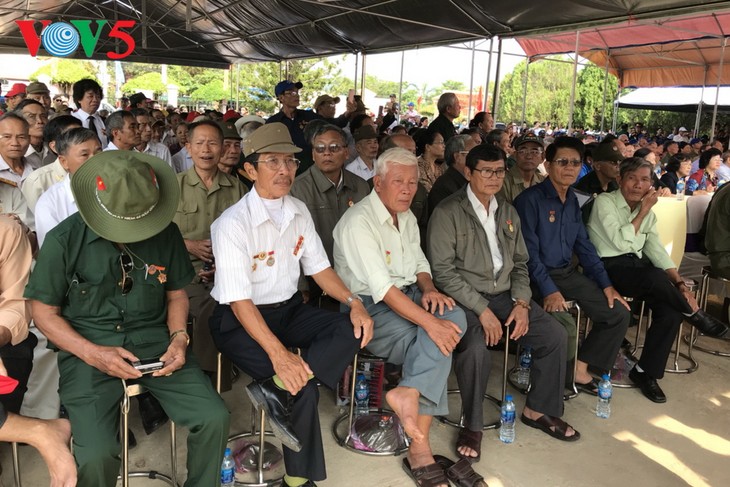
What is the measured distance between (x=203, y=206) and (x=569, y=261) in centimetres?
231

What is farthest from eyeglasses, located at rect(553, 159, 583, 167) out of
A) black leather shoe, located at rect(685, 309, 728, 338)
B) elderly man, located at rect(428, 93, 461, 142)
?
elderly man, located at rect(428, 93, 461, 142)

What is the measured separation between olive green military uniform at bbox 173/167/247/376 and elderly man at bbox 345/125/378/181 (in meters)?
1.50

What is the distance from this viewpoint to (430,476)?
2.48 meters

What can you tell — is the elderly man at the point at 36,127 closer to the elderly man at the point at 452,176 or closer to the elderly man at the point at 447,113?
the elderly man at the point at 452,176

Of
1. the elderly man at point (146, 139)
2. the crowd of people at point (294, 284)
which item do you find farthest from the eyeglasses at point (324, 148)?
the elderly man at point (146, 139)

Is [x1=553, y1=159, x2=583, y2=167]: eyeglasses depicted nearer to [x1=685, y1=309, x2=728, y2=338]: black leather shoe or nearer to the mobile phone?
[x1=685, y1=309, x2=728, y2=338]: black leather shoe

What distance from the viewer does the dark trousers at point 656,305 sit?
356 cm

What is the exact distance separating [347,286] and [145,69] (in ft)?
201

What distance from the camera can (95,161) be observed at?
2092 mm

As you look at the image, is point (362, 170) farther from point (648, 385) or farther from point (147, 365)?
point (147, 365)

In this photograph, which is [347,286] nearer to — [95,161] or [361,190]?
[361,190]

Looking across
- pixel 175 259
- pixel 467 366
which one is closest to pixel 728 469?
pixel 467 366

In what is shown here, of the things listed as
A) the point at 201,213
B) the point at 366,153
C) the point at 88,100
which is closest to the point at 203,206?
the point at 201,213

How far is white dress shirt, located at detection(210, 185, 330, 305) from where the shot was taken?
238 centimetres
